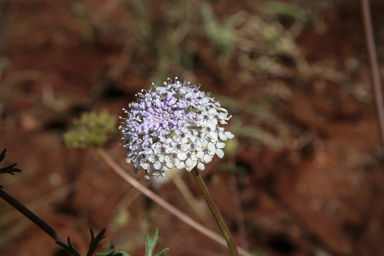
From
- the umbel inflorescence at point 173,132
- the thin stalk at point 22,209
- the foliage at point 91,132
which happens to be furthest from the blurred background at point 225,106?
the thin stalk at point 22,209

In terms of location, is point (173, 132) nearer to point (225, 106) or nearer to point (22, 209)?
point (22, 209)

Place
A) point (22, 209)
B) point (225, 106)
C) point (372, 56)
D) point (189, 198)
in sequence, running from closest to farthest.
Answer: point (22, 209)
point (372, 56)
point (189, 198)
point (225, 106)

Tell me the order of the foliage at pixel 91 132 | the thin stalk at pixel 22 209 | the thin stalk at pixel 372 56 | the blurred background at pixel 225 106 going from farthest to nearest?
the blurred background at pixel 225 106 → the foliage at pixel 91 132 → the thin stalk at pixel 372 56 → the thin stalk at pixel 22 209

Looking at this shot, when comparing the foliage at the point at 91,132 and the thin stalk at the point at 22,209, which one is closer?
the thin stalk at the point at 22,209

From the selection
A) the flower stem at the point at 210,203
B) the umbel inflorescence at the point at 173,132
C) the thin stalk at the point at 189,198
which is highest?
the thin stalk at the point at 189,198

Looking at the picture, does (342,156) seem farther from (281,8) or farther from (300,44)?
(281,8)

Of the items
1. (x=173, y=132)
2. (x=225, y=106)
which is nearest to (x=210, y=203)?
(x=173, y=132)

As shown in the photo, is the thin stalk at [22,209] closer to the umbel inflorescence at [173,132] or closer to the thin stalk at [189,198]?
the umbel inflorescence at [173,132]

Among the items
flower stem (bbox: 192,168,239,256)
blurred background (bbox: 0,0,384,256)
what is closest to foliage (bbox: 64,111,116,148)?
flower stem (bbox: 192,168,239,256)
